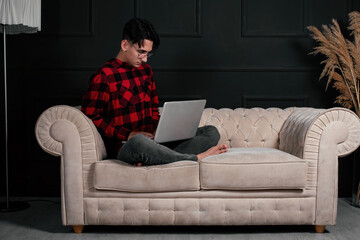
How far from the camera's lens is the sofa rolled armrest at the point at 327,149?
Answer: 2.51 metres

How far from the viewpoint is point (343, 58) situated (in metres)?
3.32

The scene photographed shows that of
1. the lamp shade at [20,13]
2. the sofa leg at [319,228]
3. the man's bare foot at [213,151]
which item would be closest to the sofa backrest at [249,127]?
the man's bare foot at [213,151]

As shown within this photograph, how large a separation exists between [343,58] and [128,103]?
1.68 metres

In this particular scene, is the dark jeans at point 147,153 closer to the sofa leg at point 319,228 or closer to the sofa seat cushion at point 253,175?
the sofa seat cushion at point 253,175

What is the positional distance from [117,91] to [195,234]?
96 cm

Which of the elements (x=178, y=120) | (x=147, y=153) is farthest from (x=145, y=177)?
(x=178, y=120)

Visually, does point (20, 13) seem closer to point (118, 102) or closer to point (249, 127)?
point (118, 102)

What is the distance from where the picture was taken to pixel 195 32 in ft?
11.8

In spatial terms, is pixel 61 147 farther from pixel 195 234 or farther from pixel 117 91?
pixel 195 234

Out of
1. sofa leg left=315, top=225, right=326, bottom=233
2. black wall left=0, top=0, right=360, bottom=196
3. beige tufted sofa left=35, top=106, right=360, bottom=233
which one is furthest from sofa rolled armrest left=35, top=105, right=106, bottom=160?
sofa leg left=315, top=225, right=326, bottom=233

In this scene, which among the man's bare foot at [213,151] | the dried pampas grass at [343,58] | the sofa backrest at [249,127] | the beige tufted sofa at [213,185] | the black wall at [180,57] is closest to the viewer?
the beige tufted sofa at [213,185]

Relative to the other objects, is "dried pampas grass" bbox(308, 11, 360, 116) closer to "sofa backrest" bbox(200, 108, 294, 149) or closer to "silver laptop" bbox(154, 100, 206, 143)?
"sofa backrest" bbox(200, 108, 294, 149)

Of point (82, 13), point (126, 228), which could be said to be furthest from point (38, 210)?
point (82, 13)

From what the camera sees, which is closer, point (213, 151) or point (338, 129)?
point (338, 129)
